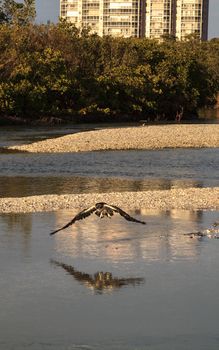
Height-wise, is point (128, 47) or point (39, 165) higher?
point (128, 47)

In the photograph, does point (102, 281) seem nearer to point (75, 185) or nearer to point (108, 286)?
point (108, 286)

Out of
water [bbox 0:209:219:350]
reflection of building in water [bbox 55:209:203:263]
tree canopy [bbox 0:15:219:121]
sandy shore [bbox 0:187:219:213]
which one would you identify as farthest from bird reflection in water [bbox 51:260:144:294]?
tree canopy [bbox 0:15:219:121]

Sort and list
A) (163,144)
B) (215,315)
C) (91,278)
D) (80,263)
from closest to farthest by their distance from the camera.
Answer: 1. (215,315)
2. (91,278)
3. (80,263)
4. (163,144)

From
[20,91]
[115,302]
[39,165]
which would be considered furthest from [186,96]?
[115,302]

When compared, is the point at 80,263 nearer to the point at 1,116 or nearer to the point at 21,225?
the point at 21,225

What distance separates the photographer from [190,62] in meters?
90.5

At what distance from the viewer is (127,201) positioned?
21.7 meters

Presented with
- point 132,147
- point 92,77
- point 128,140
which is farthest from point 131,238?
point 92,77

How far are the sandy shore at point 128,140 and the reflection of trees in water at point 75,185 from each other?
40.0ft

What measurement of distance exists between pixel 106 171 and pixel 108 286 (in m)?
19.3

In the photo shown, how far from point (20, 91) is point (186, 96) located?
22.0 meters

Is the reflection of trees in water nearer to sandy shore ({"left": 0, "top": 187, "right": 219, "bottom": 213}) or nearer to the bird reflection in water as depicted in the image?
sandy shore ({"left": 0, "top": 187, "right": 219, "bottom": 213})

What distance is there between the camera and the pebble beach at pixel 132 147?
21.1 meters

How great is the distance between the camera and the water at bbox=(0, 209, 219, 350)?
1020cm
